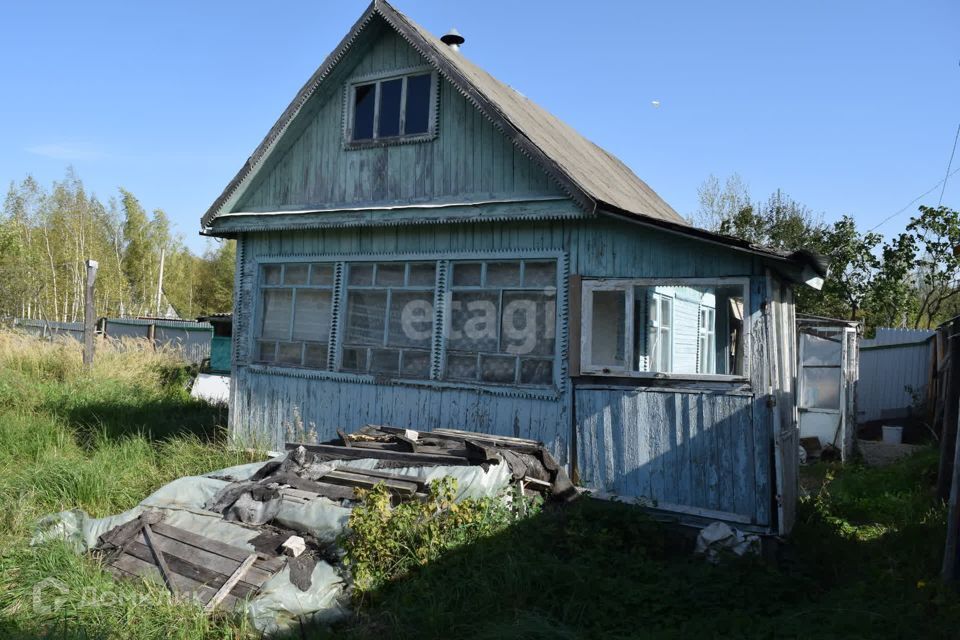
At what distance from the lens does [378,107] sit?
28.5 feet

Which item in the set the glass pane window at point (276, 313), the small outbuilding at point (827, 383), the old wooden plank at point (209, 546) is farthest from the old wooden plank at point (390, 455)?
the small outbuilding at point (827, 383)

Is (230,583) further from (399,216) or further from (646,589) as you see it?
(399,216)

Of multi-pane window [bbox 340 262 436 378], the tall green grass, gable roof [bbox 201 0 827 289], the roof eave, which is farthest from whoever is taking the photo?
multi-pane window [bbox 340 262 436 378]

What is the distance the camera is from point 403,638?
185 inches

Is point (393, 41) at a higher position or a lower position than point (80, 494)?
higher

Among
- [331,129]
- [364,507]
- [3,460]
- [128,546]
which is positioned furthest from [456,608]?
[3,460]

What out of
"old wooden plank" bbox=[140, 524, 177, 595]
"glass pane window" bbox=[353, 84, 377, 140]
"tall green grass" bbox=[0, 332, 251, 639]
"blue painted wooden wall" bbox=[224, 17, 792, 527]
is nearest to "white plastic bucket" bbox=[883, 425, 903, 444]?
"blue painted wooden wall" bbox=[224, 17, 792, 527]

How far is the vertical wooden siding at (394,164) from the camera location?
774 centimetres

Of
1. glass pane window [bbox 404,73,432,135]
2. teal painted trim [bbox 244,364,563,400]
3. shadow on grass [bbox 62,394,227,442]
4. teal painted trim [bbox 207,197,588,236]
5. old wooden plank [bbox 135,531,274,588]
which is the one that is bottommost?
old wooden plank [bbox 135,531,274,588]

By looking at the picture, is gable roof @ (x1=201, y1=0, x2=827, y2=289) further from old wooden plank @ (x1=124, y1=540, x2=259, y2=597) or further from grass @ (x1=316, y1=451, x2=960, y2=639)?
old wooden plank @ (x1=124, y1=540, x2=259, y2=597)

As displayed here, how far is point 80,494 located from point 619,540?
222 inches

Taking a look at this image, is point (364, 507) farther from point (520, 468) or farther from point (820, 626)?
point (820, 626)

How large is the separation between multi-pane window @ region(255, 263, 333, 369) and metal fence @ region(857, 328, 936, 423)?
41.8ft

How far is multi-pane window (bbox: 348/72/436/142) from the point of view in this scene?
8.39 m
